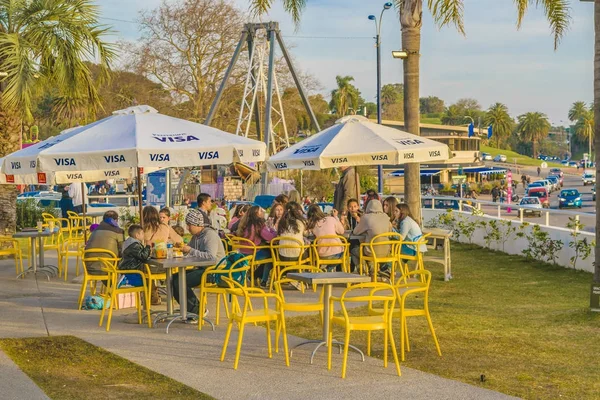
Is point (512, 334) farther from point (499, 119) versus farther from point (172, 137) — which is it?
point (499, 119)

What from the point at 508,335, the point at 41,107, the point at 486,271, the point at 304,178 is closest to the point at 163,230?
the point at 508,335

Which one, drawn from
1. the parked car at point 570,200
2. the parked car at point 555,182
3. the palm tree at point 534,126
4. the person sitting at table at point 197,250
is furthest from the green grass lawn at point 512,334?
the palm tree at point 534,126

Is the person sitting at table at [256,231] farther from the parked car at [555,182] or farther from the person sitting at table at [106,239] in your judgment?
the parked car at [555,182]

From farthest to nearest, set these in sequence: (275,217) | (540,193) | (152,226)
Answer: (540,193) < (275,217) < (152,226)

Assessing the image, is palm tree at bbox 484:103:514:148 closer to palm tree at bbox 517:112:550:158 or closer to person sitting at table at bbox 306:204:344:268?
palm tree at bbox 517:112:550:158

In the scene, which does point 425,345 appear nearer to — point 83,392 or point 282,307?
point 282,307

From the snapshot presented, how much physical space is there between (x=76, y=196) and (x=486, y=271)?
→ 50.8 ft

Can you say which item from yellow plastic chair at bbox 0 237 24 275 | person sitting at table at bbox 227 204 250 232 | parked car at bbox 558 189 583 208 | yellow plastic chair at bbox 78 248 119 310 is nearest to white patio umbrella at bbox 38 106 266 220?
yellow plastic chair at bbox 78 248 119 310

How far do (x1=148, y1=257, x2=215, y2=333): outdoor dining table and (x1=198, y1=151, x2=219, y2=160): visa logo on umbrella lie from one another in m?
1.50

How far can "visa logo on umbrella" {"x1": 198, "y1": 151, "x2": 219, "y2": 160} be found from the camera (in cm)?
1119

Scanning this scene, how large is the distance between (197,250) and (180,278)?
1.26ft

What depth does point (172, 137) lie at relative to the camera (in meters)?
11.2

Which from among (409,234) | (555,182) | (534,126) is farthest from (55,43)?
(534,126)

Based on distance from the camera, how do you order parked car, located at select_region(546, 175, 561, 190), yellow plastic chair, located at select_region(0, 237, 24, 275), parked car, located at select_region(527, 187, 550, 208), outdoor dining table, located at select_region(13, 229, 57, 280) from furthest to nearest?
parked car, located at select_region(546, 175, 561, 190) < parked car, located at select_region(527, 187, 550, 208) < yellow plastic chair, located at select_region(0, 237, 24, 275) < outdoor dining table, located at select_region(13, 229, 57, 280)
